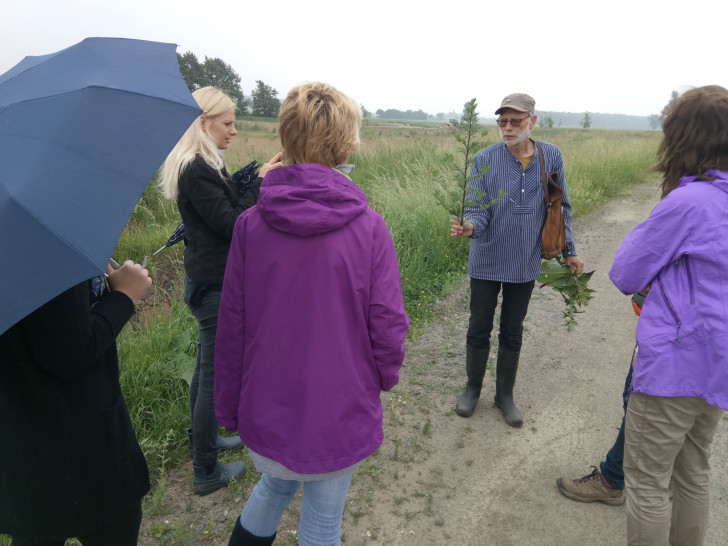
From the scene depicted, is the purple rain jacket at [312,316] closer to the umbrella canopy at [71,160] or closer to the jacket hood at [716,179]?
the umbrella canopy at [71,160]

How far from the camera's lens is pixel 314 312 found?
1.51 meters

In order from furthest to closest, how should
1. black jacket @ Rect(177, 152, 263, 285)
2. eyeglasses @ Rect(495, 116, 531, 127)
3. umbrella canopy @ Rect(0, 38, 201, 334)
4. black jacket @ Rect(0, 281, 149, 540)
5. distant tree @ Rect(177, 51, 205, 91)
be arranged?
distant tree @ Rect(177, 51, 205, 91) < eyeglasses @ Rect(495, 116, 531, 127) < black jacket @ Rect(177, 152, 263, 285) < black jacket @ Rect(0, 281, 149, 540) < umbrella canopy @ Rect(0, 38, 201, 334)

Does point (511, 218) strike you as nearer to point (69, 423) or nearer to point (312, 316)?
point (312, 316)

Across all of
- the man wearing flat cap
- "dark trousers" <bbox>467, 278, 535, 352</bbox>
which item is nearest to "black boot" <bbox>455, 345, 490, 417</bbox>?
"dark trousers" <bbox>467, 278, 535, 352</bbox>

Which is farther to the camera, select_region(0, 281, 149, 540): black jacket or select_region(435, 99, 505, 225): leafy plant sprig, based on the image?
select_region(435, 99, 505, 225): leafy plant sprig

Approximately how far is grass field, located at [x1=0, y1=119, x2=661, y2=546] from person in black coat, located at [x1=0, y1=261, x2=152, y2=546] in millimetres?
965

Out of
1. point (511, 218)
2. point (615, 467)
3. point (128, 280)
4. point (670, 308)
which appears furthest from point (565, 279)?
point (128, 280)

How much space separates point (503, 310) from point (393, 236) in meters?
2.70

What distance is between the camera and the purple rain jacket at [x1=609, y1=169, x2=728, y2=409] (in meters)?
1.78

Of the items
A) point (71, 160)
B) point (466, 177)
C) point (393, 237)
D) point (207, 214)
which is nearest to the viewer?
point (71, 160)

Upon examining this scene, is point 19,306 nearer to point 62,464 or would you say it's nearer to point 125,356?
point 62,464

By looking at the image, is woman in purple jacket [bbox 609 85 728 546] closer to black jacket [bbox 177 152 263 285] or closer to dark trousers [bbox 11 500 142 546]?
black jacket [bbox 177 152 263 285]

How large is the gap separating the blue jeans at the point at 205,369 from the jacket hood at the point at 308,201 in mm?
1085

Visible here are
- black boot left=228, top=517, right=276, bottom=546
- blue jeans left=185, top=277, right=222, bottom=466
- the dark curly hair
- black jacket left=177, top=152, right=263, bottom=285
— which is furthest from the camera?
blue jeans left=185, top=277, right=222, bottom=466
